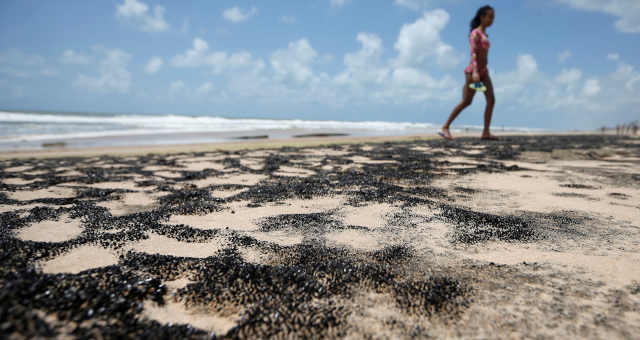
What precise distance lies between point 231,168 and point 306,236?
7.82 feet

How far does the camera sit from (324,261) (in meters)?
1.31

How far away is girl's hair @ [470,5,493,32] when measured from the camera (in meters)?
5.98

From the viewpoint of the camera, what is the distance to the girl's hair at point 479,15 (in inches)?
235

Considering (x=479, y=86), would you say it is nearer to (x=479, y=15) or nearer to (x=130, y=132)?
(x=479, y=15)

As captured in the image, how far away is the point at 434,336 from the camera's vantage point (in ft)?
2.90

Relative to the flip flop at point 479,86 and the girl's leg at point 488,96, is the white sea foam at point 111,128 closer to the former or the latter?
the girl's leg at point 488,96

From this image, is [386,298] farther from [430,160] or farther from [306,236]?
[430,160]

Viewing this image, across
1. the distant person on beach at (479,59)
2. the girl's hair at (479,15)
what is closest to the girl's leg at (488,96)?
the distant person on beach at (479,59)

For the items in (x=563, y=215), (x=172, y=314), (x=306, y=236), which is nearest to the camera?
(x=172, y=314)

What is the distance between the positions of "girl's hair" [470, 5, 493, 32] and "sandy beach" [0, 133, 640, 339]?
14.5 ft

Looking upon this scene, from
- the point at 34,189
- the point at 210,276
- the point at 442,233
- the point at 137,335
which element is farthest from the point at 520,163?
the point at 34,189

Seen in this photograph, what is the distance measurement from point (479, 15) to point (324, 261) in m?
6.44

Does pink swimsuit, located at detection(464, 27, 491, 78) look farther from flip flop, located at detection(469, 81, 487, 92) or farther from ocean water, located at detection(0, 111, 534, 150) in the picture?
ocean water, located at detection(0, 111, 534, 150)

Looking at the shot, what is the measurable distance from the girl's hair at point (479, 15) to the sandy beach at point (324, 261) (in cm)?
442
